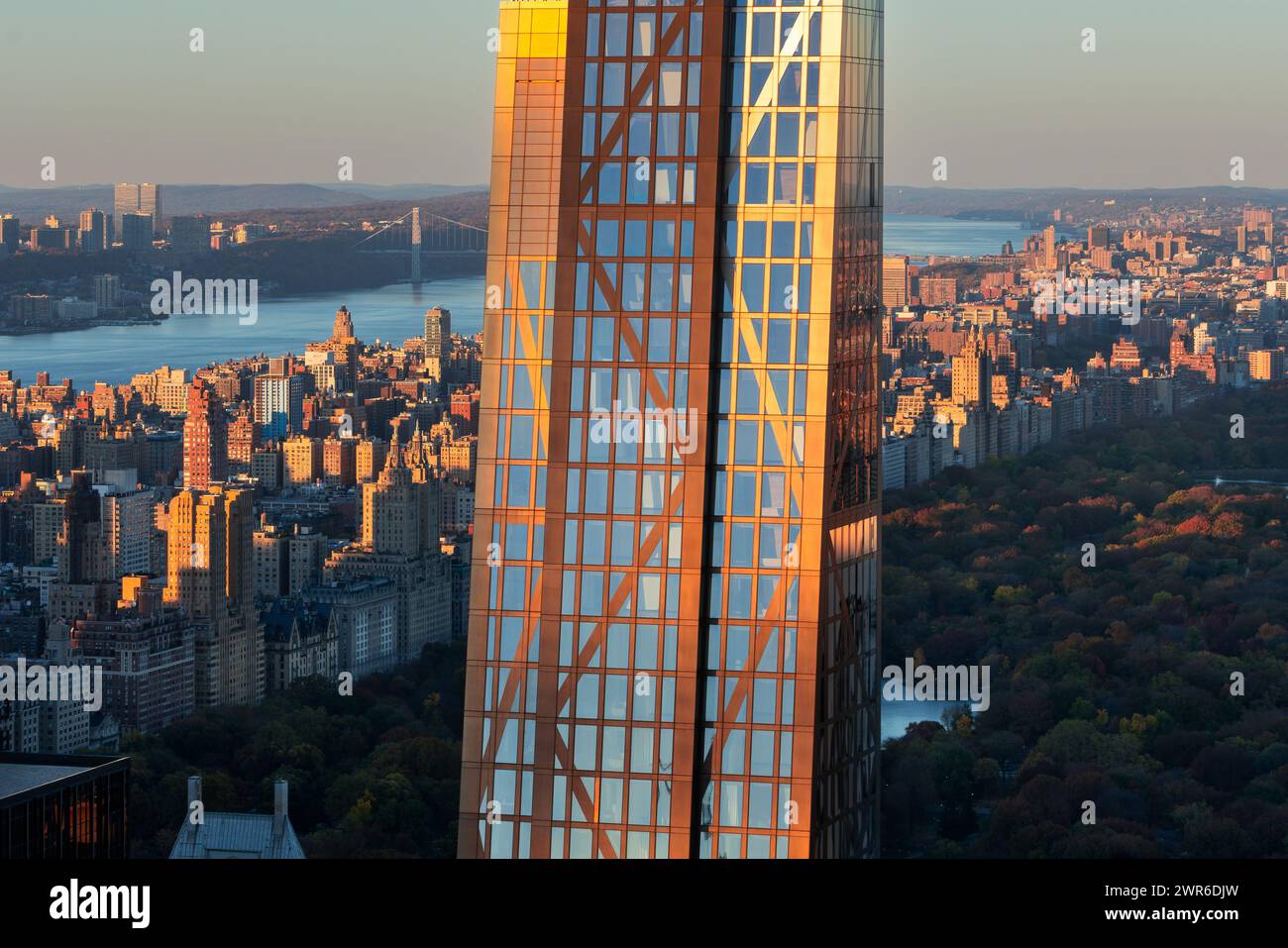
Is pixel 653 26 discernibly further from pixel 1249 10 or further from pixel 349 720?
pixel 1249 10

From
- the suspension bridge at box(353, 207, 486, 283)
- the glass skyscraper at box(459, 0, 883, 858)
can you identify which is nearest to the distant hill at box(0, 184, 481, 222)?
the suspension bridge at box(353, 207, 486, 283)

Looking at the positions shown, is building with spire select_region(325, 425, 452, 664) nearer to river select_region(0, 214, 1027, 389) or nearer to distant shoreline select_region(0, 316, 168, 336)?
river select_region(0, 214, 1027, 389)

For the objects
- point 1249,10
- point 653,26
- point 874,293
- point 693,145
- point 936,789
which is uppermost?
point 1249,10

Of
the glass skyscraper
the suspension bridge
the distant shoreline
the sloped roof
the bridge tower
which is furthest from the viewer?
the distant shoreline

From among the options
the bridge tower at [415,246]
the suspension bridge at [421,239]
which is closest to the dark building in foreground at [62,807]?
the suspension bridge at [421,239]

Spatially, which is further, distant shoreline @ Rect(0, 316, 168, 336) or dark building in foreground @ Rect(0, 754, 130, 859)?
distant shoreline @ Rect(0, 316, 168, 336)
